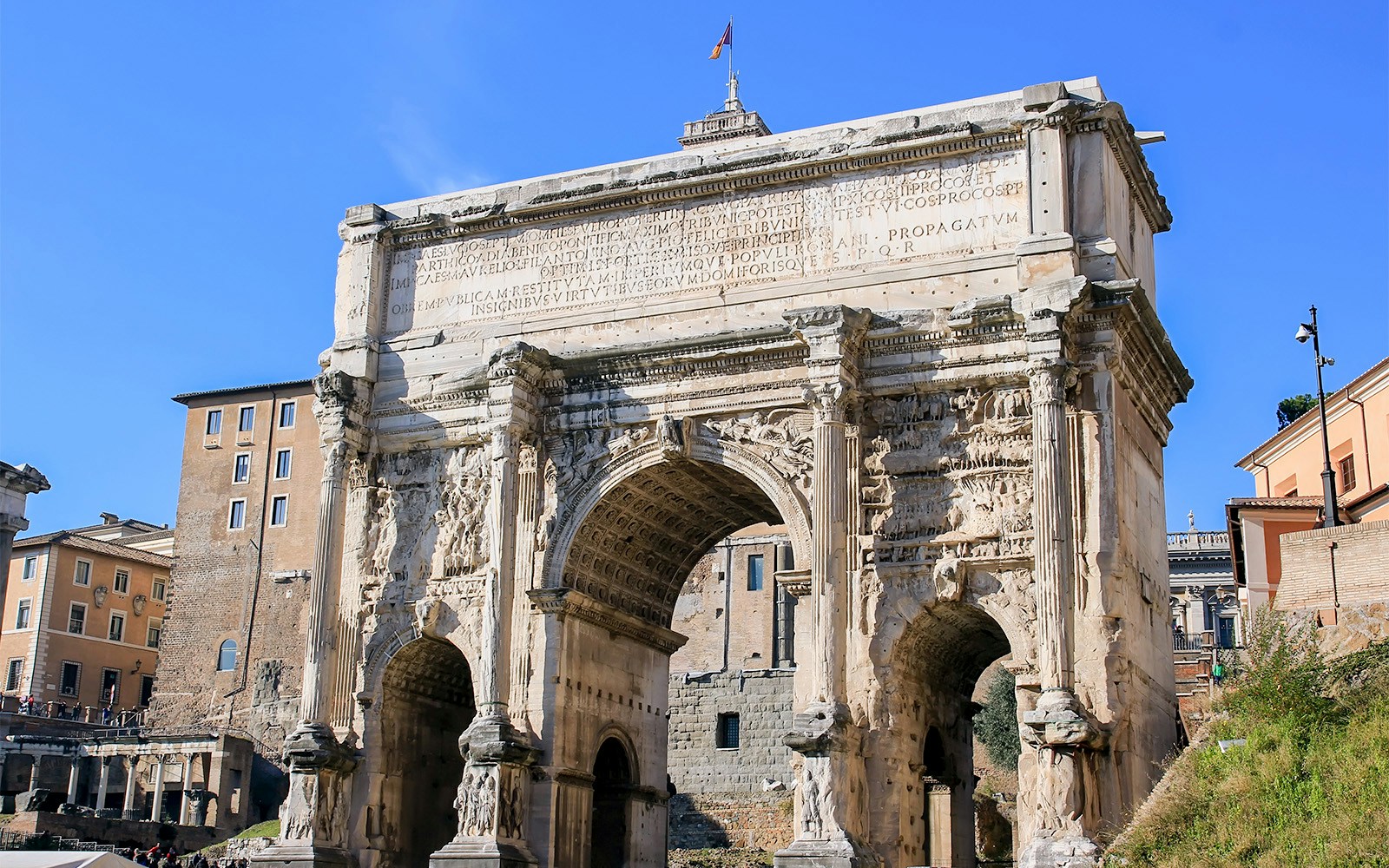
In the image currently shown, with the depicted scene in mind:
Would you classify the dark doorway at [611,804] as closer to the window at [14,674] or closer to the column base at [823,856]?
the column base at [823,856]

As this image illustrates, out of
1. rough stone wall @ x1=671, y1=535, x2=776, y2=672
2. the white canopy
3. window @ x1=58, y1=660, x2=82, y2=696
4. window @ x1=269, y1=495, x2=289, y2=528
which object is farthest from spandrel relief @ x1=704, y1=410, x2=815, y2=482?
window @ x1=58, y1=660, x2=82, y2=696

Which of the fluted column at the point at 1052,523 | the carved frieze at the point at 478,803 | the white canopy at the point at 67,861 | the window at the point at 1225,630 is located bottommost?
the white canopy at the point at 67,861

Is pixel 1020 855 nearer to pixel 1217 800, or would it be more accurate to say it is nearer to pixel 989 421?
pixel 1217 800

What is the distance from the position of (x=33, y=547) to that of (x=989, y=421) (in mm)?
48586

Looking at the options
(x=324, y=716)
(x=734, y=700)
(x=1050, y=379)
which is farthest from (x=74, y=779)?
(x=1050, y=379)

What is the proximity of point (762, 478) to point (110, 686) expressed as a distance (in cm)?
Result: 4842

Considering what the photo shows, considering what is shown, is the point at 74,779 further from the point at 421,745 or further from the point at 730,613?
the point at 421,745

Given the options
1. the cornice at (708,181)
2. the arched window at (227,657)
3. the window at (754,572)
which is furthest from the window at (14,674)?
the cornice at (708,181)

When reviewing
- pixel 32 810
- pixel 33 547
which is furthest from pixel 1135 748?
pixel 33 547

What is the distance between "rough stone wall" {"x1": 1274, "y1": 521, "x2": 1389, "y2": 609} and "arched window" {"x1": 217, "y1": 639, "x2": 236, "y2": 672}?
4199cm

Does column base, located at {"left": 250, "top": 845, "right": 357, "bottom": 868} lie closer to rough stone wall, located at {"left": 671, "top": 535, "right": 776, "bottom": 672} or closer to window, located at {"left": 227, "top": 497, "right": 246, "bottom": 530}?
rough stone wall, located at {"left": 671, "top": 535, "right": 776, "bottom": 672}

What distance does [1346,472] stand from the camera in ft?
118

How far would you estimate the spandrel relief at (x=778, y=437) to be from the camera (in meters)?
21.9

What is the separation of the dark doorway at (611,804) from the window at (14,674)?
4237 cm
